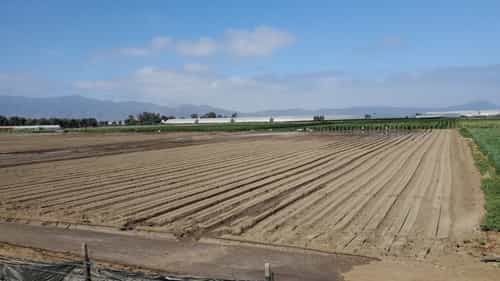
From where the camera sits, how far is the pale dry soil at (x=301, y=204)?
9.93 metres

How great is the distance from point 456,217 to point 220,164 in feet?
52.7

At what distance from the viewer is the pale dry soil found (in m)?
9.93

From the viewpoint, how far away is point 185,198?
16.0 meters

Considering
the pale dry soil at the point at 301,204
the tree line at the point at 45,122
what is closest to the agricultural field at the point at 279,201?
the pale dry soil at the point at 301,204

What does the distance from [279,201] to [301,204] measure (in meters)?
0.87

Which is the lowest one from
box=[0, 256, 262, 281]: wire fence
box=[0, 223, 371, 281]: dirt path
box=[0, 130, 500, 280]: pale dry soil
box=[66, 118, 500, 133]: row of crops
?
box=[0, 223, 371, 281]: dirt path

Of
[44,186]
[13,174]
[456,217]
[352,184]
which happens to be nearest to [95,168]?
[13,174]

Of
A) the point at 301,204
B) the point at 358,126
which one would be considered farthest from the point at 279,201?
the point at 358,126

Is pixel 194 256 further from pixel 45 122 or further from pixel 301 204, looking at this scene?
pixel 45 122

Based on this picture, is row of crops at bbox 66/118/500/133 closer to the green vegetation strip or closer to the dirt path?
the green vegetation strip

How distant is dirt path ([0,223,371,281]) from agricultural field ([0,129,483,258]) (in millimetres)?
699

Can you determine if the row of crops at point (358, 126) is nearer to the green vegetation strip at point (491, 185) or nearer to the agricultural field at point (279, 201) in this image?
the green vegetation strip at point (491, 185)

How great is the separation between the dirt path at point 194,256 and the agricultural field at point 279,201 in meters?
0.70

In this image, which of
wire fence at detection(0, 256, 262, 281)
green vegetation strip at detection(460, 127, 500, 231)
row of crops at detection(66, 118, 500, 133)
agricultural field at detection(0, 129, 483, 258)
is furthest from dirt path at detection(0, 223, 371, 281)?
row of crops at detection(66, 118, 500, 133)
